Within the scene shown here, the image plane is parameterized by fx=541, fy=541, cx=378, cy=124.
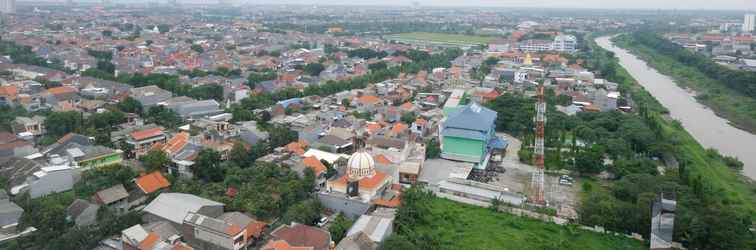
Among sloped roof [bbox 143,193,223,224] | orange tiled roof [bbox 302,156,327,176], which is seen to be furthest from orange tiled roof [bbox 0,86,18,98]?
orange tiled roof [bbox 302,156,327,176]

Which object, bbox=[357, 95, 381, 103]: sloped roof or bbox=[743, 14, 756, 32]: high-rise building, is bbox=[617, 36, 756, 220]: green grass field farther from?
bbox=[743, 14, 756, 32]: high-rise building

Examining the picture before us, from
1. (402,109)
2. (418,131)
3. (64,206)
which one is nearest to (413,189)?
(418,131)

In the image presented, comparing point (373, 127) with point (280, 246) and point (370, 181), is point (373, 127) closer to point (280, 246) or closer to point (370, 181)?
point (370, 181)

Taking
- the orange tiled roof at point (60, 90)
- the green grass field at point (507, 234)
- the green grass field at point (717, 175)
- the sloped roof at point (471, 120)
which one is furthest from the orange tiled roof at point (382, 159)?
the orange tiled roof at point (60, 90)

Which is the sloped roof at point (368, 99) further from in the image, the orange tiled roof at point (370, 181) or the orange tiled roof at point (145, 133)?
the orange tiled roof at point (370, 181)

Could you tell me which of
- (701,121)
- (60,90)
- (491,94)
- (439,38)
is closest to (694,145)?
(701,121)

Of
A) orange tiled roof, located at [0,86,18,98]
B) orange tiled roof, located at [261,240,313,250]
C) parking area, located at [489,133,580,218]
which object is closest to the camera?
orange tiled roof, located at [261,240,313,250]

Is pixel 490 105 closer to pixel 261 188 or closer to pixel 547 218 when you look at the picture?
pixel 547 218
